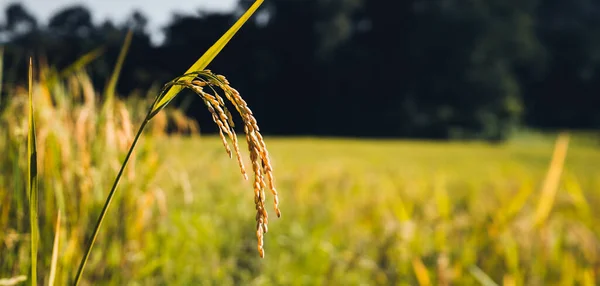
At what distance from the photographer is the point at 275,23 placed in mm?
32344

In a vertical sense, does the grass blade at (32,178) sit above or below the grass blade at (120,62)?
below

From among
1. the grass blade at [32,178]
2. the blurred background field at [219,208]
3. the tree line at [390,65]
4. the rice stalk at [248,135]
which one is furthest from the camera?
the tree line at [390,65]

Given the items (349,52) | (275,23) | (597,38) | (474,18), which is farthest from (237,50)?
(597,38)

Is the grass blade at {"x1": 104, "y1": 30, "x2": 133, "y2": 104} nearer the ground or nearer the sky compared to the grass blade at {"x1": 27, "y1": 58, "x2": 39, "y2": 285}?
nearer the sky

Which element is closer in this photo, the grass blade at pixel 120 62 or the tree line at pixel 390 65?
the grass blade at pixel 120 62

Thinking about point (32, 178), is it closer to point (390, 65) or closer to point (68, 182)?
point (68, 182)

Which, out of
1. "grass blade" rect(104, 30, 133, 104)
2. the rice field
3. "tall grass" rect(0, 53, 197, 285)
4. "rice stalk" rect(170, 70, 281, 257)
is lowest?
the rice field

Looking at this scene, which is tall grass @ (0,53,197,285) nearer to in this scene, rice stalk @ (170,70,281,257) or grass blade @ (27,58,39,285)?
grass blade @ (27,58,39,285)

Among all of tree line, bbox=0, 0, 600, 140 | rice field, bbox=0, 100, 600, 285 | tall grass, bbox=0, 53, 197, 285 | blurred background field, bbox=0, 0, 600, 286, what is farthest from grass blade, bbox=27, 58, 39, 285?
tree line, bbox=0, 0, 600, 140

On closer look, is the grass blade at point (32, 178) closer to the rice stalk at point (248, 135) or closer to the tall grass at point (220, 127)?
the tall grass at point (220, 127)

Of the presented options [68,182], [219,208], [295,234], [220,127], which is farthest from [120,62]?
[219,208]

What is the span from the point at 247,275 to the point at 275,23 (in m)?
30.5

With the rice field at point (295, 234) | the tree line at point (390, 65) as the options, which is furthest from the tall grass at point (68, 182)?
the tree line at point (390, 65)

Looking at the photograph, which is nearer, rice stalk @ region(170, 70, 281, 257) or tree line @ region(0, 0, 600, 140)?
rice stalk @ region(170, 70, 281, 257)
